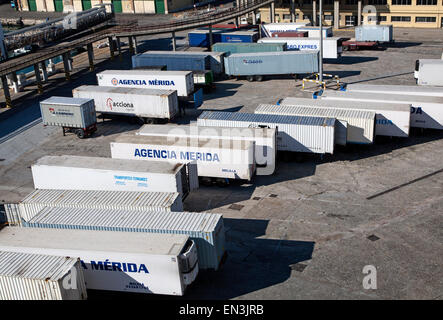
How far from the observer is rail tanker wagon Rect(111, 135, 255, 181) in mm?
34875

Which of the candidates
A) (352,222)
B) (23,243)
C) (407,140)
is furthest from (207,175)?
(407,140)

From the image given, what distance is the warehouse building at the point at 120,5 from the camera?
330ft

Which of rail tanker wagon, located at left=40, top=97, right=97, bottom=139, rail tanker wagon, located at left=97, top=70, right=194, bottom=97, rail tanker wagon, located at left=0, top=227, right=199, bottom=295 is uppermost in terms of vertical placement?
rail tanker wagon, located at left=97, top=70, right=194, bottom=97

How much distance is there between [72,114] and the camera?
4653 cm

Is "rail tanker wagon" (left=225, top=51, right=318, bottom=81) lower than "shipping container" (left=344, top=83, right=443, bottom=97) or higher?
higher

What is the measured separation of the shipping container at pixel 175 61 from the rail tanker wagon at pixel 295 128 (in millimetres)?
22807

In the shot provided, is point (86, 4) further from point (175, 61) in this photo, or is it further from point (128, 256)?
point (128, 256)

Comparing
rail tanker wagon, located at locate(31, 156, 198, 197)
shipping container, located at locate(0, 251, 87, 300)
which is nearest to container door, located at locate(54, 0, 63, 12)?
rail tanker wagon, located at locate(31, 156, 198, 197)

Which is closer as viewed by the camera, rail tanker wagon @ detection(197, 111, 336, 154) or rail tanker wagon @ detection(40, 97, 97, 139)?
rail tanker wagon @ detection(197, 111, 336, 154)

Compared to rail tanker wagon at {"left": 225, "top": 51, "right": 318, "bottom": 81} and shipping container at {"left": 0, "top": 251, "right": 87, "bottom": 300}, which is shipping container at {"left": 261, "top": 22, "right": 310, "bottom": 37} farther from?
shipping container at {"left": 0, "top": 251, "right": 87, "bottom": 300}

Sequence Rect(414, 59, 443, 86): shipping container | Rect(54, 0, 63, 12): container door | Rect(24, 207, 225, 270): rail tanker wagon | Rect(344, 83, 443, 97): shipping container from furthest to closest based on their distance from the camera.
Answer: Rect(54, 0, 63, 12): container door, Rect(414, 59, 443, 86): shipping container, Rect(344, 83, 443, 97): shipping container, Rect(24, 207, 225, 270): rail tanker wagon

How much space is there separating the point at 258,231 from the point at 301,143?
11076 millimetres

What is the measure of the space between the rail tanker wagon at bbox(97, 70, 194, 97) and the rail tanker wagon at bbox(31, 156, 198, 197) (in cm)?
2089
